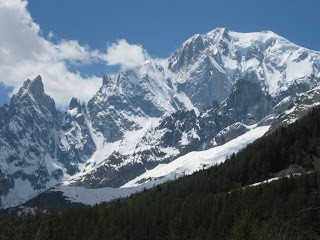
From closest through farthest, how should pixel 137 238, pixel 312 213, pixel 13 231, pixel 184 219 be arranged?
pixel 312 213 → pixel 13 231 → pixel 184 219 → pixel 137 238

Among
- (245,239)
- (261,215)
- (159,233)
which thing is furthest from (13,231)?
(159,233)

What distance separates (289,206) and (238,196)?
1108 inches

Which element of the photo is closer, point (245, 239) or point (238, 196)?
point (245, 239)

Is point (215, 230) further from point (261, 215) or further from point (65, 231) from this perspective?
point (65, 231)

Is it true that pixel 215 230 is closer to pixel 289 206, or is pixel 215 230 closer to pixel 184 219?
pixel 184 219

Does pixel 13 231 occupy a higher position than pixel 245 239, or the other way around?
pixel 13 231

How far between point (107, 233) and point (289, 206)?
5637 centimetres

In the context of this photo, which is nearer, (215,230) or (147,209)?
(215,230)

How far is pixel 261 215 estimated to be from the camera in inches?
6132

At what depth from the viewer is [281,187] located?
17762 centimetres

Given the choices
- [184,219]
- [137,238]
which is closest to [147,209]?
[137,238]

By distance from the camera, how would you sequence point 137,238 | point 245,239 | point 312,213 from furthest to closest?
point 137,238 < point 245,239 < point 312,213

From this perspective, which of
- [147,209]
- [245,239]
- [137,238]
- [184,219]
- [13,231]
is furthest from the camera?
[147,209]

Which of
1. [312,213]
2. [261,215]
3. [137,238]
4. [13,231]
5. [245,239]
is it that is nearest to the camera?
[312,213]
